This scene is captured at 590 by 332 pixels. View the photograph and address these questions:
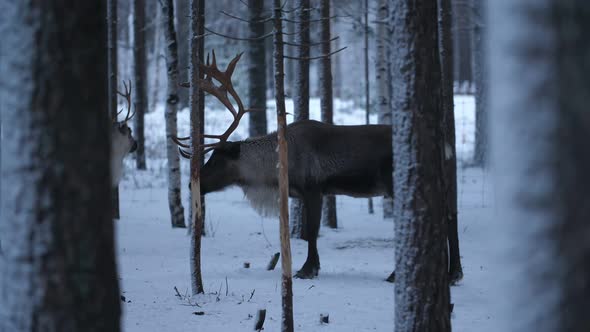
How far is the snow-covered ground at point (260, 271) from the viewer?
17.3 ft

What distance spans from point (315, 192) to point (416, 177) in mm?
3837

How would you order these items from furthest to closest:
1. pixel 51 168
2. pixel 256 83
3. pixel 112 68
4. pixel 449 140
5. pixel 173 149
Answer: pixel 256 83, pixel 112 68, pixel 173 149, pixel 449 140, pixel 51 168

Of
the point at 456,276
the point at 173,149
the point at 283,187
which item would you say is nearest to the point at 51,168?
the point at 283,187

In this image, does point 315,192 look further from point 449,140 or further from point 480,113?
point 480,113

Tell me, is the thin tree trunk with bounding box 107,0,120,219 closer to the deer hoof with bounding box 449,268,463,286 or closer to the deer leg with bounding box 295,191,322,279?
the deer leg with bounding box 295,191,322,279

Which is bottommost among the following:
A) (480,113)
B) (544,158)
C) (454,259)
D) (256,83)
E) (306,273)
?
(306,273)

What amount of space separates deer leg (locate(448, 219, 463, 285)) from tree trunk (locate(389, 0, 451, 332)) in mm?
3148

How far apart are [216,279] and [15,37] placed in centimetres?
450

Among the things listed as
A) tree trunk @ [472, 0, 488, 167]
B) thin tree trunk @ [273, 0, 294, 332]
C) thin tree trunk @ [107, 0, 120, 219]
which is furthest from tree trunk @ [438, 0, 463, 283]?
tree trunk @ [472, 0, 488, 167]

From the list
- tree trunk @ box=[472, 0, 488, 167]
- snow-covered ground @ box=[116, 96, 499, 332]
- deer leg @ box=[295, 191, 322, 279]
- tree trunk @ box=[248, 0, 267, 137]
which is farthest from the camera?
tree trunk @ box=[472, 0, 488, 167]

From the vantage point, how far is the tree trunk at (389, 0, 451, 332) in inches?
144

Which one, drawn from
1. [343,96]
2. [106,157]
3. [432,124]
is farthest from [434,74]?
[343,96]

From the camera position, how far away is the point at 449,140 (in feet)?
23.2

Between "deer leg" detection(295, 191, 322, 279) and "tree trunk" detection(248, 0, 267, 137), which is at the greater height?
"tree trunk" detection(248, 0, 267, 137)
